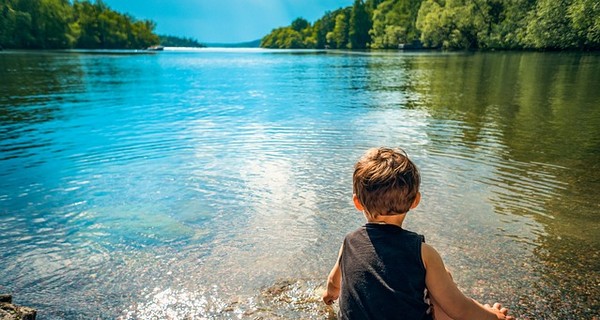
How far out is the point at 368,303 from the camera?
2.36m

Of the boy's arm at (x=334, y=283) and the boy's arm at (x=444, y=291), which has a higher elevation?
the boy's arm at (x=444, y=291)

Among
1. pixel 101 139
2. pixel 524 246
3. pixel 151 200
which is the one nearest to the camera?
pixel 524 246

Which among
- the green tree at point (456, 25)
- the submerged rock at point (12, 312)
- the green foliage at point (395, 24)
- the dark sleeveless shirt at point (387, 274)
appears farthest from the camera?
the green foliage at point (395, 24)

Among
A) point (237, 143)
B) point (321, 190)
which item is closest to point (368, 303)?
point (321, 190)

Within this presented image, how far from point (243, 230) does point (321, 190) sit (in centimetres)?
200

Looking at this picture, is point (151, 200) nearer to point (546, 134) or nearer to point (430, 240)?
point (430, 240)

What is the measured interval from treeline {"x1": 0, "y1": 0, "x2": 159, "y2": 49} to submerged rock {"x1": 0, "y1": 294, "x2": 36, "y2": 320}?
404 feet

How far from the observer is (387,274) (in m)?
2.29

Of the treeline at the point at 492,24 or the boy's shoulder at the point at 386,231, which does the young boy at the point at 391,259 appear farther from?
the treeline at the point at 492,24

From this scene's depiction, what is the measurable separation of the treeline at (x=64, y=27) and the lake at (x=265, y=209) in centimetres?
11047

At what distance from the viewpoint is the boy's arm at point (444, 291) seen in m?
2.32

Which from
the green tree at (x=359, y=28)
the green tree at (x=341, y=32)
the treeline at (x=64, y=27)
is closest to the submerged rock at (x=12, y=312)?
the treeline at (x=64, y=27)

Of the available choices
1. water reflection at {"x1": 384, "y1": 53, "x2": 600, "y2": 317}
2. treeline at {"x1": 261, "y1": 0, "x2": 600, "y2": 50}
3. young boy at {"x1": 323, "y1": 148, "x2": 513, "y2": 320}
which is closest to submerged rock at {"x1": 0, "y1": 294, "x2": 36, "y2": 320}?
young boy at {"x1": 323, "y1": 148, "x2": 513, "y2": 320}

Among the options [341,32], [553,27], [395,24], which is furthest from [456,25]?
[341,32]
